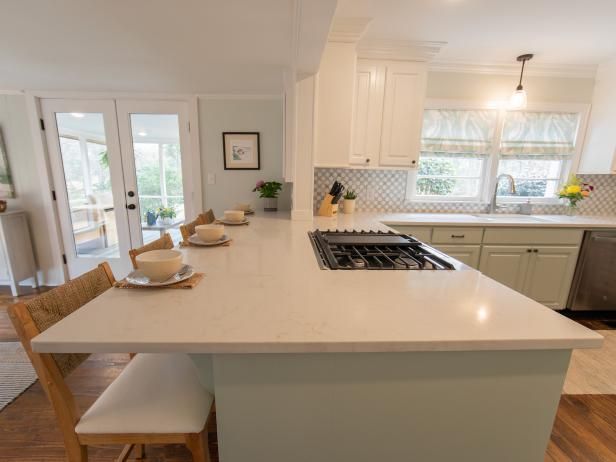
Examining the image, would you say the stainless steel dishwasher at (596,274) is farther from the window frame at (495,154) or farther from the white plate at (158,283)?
the white plate at (158,283)

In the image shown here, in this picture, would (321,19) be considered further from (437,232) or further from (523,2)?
(437,232)

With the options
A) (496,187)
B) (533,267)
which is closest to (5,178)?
(496,187)

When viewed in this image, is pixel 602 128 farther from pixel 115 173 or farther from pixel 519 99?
pixel 115 173

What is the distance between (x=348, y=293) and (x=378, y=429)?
0.35m

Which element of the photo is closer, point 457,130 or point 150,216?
point 457,130

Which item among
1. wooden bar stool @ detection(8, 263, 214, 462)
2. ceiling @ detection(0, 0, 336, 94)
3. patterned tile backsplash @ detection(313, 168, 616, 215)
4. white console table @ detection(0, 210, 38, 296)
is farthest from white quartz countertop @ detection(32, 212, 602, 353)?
white console table @ detection(0, 210, 38, 296)

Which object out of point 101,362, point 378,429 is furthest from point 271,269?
point 101,362

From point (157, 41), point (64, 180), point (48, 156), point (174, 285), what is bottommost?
point (174, 285)

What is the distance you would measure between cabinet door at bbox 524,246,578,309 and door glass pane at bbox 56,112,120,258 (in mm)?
4455

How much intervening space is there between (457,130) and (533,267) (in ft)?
5.05

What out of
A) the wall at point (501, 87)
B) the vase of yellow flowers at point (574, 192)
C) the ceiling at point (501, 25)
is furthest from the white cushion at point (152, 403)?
the vase of yellow flowers at point (574, 192)

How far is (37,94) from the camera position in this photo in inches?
112

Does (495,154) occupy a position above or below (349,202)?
above

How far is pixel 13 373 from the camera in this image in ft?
6.00
